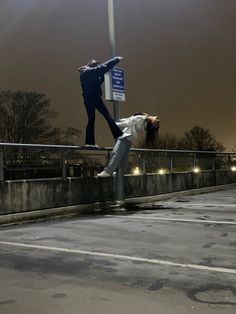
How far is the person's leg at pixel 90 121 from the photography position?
42.8 ft

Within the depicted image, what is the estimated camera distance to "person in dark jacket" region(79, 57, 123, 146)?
42.1 feet

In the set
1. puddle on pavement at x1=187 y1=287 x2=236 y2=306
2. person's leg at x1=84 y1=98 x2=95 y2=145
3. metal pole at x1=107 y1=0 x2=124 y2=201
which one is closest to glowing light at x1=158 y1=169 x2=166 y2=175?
metal pole at x1=107 y1=0 x2=124 y2=201

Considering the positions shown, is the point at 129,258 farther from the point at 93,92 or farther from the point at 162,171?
the point at 162,171

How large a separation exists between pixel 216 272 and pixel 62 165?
648 cm

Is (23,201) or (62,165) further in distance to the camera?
A: (62,165)

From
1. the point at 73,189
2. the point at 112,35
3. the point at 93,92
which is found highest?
the point at 112,35

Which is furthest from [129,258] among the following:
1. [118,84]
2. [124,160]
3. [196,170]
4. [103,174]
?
[196,170]

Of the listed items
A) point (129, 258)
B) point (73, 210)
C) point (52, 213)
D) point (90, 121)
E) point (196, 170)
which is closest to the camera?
point (129, 258)

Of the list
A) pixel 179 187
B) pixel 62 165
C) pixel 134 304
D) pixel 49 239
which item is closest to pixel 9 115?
pixel 179 187

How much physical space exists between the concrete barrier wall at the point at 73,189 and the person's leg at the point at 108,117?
1220 mm

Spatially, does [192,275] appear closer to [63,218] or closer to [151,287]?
[151,287]

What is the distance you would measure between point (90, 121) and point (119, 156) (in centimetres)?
113

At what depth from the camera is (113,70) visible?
13.3 metres

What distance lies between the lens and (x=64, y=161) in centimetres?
1198
